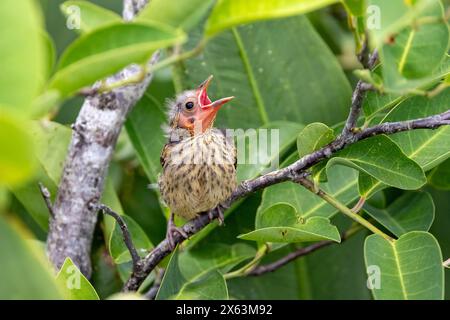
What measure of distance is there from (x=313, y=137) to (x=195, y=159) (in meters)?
1.16

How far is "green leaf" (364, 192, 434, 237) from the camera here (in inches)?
92.8

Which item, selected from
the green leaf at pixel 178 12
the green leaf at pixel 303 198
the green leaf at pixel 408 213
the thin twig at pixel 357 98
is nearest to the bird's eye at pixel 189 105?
the green leaf at pixel 303 198

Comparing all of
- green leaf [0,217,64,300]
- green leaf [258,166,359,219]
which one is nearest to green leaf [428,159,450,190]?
green leaf [258,166,359,219]

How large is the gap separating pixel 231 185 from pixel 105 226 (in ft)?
1.56

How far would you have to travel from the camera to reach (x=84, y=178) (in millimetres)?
2543

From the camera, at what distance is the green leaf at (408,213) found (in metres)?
2.36

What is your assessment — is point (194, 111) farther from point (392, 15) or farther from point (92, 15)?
point (392, 15)

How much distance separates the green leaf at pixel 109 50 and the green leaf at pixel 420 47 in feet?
1.49

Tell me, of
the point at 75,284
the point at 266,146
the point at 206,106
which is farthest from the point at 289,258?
the point at 75,284

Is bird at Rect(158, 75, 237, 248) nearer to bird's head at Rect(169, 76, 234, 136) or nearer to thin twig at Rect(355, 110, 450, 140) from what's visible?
bird's head at Rect(169, 76, 234, 136)

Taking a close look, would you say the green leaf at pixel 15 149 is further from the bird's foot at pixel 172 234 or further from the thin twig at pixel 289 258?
the thin twig at pixel 289 258
